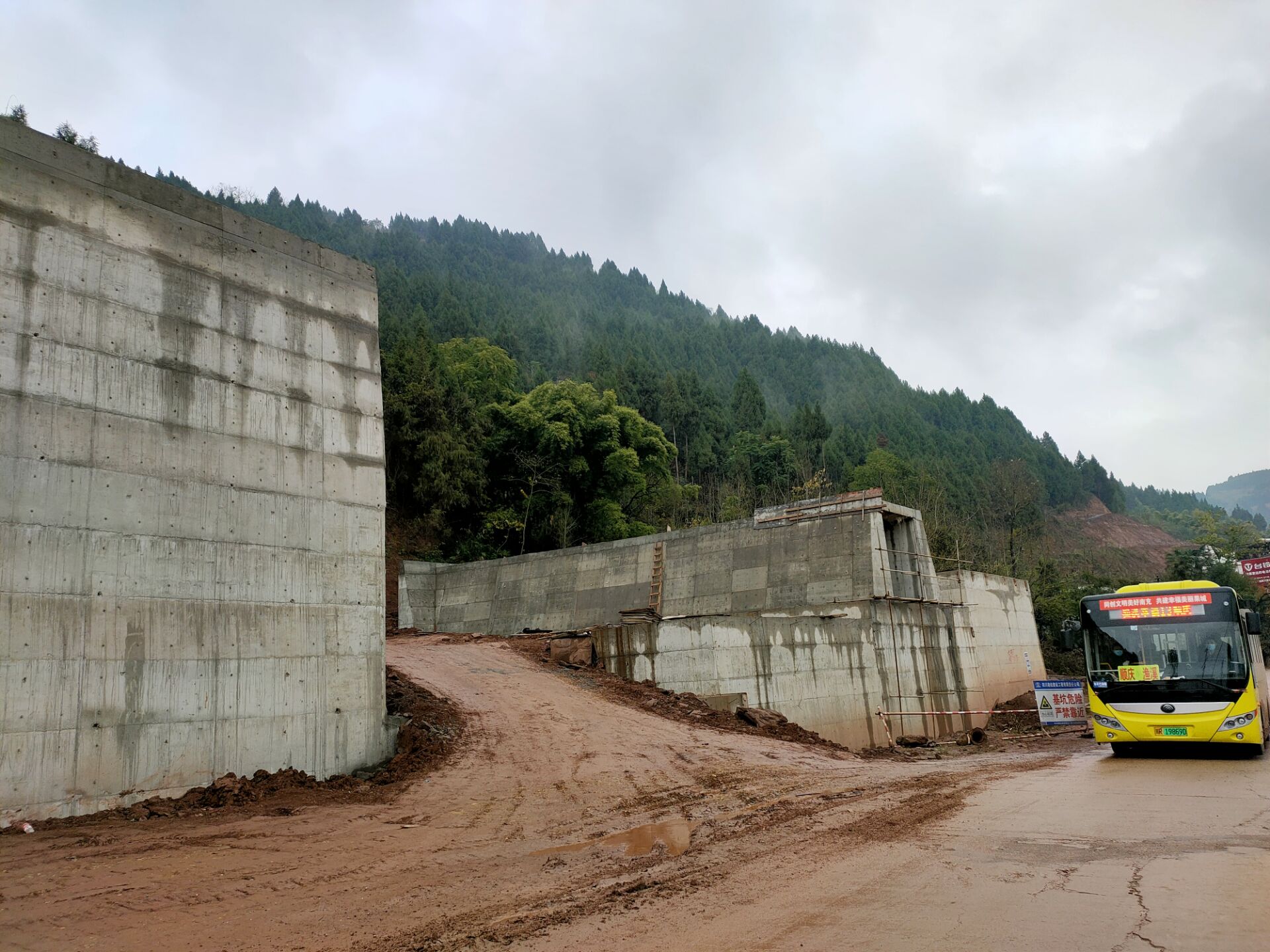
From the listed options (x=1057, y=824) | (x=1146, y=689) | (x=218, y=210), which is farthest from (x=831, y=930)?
(x=218, y=210)

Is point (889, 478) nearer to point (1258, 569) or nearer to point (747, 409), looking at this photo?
point (747, 409)

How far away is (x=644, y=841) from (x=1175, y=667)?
30.2 ft

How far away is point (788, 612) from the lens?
1970 centimetres

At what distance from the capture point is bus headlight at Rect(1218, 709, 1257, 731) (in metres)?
11.7

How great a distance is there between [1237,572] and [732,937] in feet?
252

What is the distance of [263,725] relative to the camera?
998cm

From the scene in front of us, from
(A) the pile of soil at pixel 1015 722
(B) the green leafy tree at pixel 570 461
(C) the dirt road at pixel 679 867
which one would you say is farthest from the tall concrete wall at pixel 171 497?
(B) the green leafy tree at pixel 570 461

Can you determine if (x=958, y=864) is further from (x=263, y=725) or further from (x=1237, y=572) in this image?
(x=1237, y=572)

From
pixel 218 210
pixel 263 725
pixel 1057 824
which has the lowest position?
pixel 1057 824

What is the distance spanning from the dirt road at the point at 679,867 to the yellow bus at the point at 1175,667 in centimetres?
83

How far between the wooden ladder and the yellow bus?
11728 mm

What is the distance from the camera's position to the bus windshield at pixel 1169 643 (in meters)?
11.9

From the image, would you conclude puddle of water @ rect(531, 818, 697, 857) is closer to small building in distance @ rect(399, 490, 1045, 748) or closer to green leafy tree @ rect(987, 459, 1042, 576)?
small building in distance @ rect(399, 490, 1045, 748)

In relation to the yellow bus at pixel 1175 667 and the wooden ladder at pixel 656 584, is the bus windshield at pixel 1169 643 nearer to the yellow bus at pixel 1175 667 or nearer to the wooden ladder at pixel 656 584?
the yellow bus at pixel 1175 667
